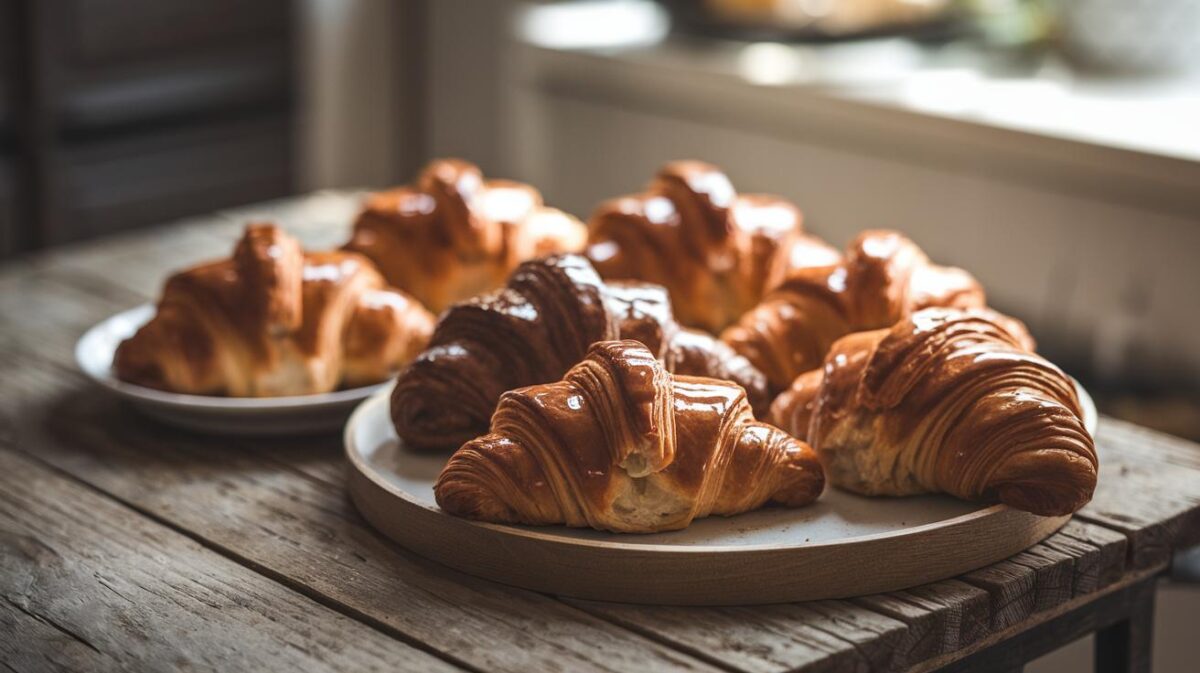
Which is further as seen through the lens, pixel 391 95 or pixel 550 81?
pixel 391 95

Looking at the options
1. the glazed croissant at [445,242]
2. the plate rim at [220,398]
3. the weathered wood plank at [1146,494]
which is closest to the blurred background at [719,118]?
the weathered wood plank at [1146,494]

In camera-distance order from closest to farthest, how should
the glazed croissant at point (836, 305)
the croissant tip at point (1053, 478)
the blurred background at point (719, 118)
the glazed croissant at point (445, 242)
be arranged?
1. the croissant tip at point (1053, 478)
2. the glazed croissant at point (836, 305)
3. the glazed croissant at point (445, 242)
4. the blurred background at point (719, 118)

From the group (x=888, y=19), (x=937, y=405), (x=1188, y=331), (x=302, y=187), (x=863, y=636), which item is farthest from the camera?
(x=302, y=187)

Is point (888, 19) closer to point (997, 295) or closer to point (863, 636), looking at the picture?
point (997, 295)

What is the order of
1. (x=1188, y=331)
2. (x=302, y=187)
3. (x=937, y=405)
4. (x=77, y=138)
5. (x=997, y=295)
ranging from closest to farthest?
(x=937, y=405), (x=1188, y=331), (x=997, y=295), (x=77, y=138), (x=302, y=187)

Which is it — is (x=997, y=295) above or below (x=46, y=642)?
below

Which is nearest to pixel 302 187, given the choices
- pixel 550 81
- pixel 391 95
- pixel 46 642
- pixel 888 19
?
pixel 391 95

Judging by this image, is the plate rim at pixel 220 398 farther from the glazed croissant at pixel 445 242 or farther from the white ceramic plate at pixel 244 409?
the glazed croissant at pixel 445 242
